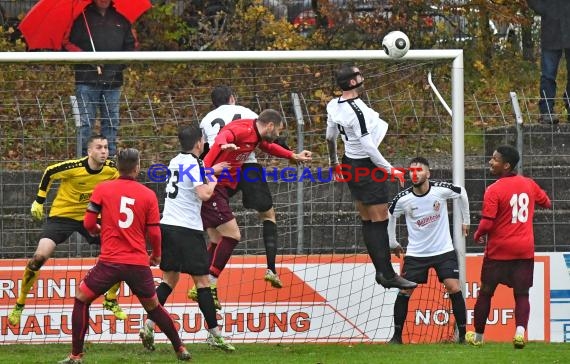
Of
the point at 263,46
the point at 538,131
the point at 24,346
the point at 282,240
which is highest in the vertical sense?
the point at 263,46

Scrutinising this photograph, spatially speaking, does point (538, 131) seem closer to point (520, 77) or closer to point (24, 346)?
point (520, 77)

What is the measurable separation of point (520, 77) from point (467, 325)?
6.26 metres

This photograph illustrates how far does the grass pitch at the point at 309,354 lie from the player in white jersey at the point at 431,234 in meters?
0.60

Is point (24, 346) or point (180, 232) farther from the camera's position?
point (24, 346)

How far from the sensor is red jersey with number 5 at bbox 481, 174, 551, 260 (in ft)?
42.8

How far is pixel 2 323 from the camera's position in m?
14.1

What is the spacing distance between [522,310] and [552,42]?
4567 mm

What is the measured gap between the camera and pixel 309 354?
41.4 feet

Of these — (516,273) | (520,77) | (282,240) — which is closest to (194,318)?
(282,240)

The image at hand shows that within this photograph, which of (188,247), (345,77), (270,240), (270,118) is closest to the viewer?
(188,247)

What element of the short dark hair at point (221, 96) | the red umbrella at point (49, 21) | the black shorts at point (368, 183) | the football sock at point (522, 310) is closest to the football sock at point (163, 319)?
the black shorts at point (368, 183)

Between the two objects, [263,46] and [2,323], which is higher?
[263,46]

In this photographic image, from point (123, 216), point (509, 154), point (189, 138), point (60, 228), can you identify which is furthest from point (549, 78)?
point (123, 216)

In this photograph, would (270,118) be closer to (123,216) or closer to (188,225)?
(188,225)
